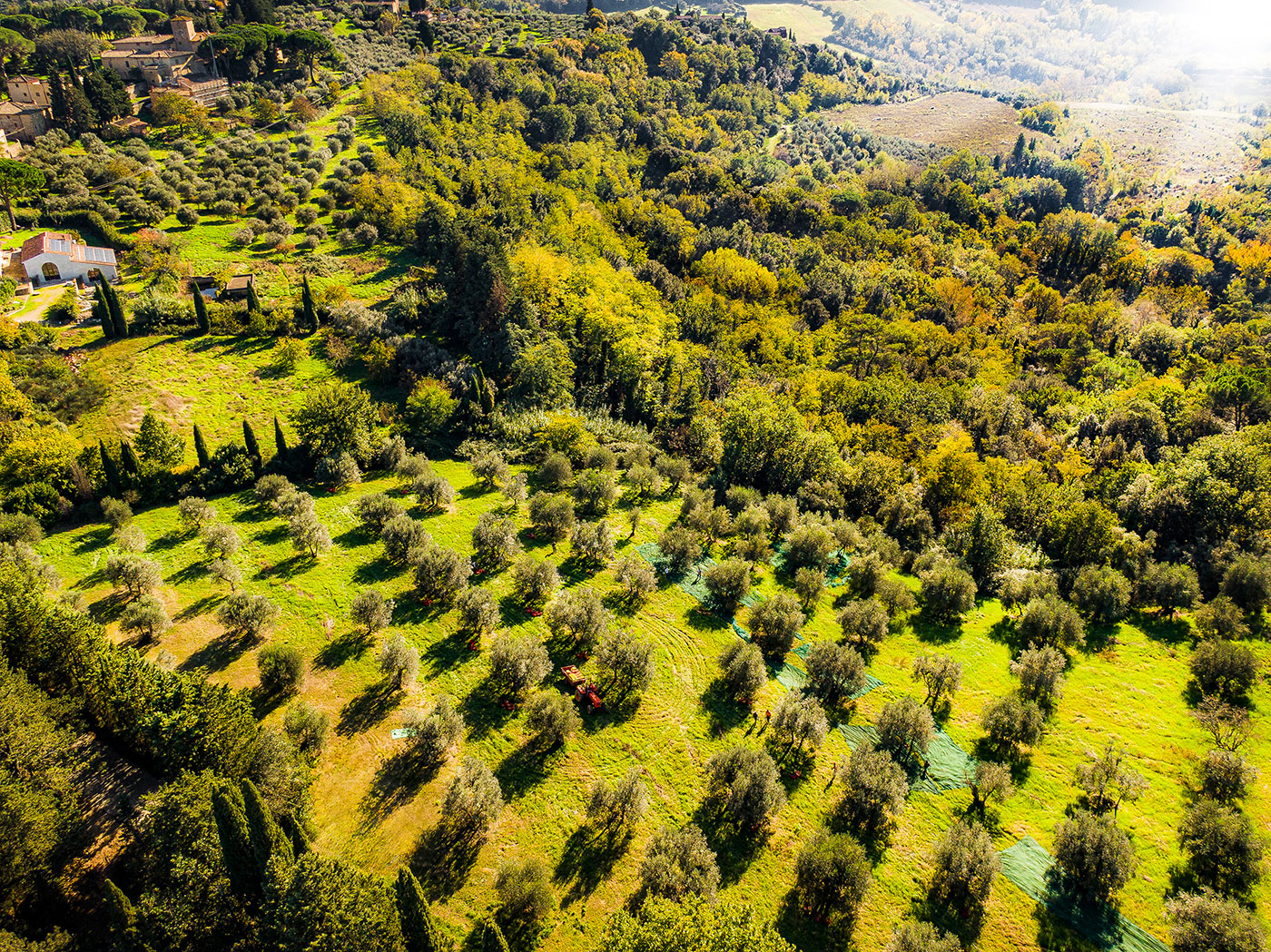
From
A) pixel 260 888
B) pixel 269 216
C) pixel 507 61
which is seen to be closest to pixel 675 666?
pixel 260 888

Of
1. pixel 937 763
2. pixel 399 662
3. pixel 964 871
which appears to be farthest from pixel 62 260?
pixel 964 871

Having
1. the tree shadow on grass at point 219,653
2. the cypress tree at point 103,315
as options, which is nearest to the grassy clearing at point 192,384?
the cypress tree at point 103,315

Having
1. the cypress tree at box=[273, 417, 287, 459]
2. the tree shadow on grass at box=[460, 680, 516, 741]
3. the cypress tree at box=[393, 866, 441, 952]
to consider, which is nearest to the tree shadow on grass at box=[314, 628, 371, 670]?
the tree shadow on grass at box=[460, 680, 516, 741]

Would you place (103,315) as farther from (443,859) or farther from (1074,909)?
(1074,909)

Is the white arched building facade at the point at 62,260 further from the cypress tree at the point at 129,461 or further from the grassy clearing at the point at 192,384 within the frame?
the cypress tree at the point at 129,461

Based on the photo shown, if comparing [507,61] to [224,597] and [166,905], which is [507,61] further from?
[166,905]
